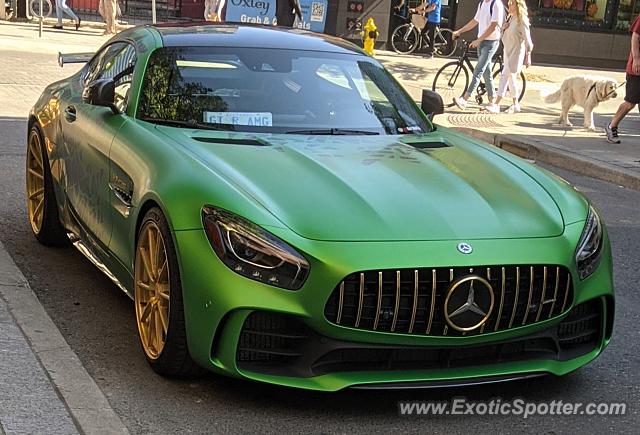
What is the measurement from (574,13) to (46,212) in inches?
848

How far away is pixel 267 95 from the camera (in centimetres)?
Answer: 534

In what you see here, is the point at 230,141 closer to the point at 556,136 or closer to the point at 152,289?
the point at 152,289

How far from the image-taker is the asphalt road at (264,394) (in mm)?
3996

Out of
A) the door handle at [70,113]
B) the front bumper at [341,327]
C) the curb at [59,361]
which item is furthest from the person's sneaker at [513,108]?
the front bumper at [341,327]

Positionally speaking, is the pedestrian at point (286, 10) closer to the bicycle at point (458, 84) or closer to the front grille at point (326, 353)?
the bicycle at point (458, 84)

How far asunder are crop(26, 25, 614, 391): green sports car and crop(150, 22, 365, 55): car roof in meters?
0.11

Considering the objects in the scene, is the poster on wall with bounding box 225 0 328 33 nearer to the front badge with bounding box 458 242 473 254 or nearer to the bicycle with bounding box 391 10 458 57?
the bicycle with bounding box 391 10 458 57

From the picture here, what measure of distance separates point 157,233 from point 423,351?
123cm

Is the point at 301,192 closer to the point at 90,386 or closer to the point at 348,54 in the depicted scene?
the point at 90,386

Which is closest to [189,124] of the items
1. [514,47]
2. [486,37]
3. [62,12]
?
[486,37]

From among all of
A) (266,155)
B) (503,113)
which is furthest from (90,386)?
(503,113)

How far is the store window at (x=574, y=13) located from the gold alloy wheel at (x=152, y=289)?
2224cm

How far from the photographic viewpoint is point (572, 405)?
4.31 meters

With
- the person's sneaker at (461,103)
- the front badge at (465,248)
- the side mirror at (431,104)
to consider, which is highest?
the side mirror at (431,104)
